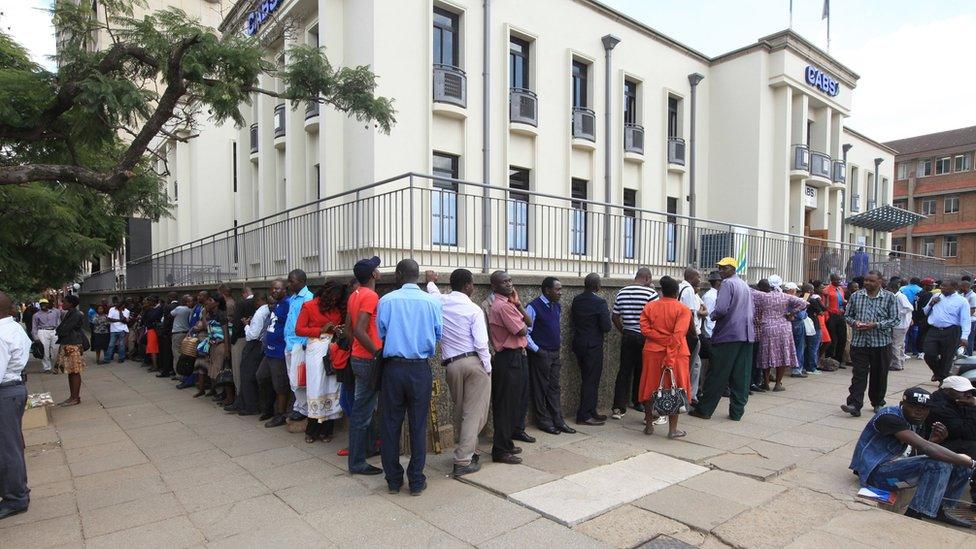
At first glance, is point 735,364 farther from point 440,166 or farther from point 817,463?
point 440,166

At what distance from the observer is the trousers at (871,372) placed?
7098 millimetres

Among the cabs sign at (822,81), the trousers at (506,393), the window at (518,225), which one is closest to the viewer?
the trousers at (506,393)

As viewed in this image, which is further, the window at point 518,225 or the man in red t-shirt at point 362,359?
the window at point 518,225

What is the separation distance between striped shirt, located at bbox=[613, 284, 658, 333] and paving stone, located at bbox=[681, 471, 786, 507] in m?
2.35

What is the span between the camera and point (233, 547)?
387 cm

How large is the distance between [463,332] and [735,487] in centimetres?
271

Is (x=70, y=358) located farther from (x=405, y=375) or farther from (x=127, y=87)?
(x=405, y=375)

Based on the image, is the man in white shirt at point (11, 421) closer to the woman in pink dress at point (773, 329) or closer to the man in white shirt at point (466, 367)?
the man in white shirt at point (466, 367)

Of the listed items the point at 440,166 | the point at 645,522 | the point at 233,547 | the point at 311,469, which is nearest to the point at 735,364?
the point at 645,522

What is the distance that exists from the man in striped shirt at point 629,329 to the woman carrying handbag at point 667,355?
0.77 m

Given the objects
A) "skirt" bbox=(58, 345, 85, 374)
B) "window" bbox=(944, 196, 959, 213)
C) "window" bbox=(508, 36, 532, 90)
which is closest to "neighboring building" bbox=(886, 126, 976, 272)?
"window" bbox=(944, 196, 959, 213)

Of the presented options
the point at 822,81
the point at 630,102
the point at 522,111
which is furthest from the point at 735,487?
the point at 822,81

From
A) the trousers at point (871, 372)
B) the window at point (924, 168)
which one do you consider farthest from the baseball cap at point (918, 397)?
the window at point (924, 168)

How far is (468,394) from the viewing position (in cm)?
499
